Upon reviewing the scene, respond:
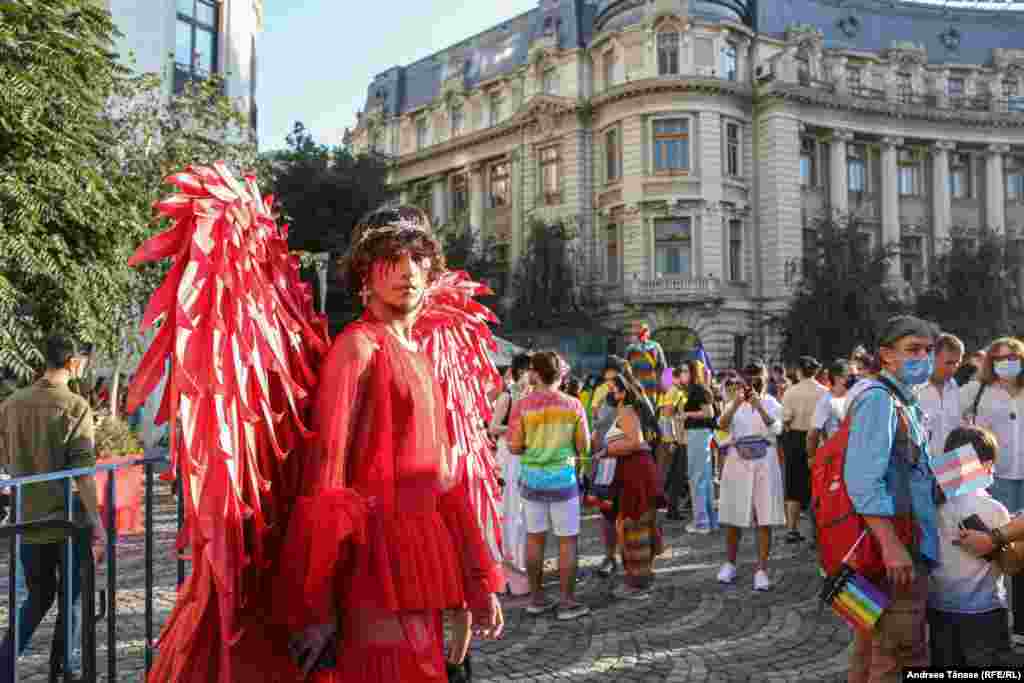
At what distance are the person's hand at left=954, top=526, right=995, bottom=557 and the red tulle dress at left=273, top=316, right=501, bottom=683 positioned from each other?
231 cm

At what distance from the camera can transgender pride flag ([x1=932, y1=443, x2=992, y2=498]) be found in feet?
11.7

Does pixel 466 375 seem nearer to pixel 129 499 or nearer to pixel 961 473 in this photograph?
pixel 961 473

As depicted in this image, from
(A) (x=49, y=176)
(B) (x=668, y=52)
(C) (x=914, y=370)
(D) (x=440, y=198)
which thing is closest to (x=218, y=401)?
(C) (x=914, y=370)

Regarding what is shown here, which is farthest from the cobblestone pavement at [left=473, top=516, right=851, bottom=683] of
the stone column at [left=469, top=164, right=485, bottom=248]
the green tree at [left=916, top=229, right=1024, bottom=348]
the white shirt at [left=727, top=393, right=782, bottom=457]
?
the stone column at [left=469, top=164, right=485, bottom=248]

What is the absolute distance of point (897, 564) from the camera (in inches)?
123

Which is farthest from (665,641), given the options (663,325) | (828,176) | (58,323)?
(828,176)

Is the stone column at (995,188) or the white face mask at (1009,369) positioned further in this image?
the stone column at (995,188)

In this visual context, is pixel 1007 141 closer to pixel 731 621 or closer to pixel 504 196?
pixel 504 196

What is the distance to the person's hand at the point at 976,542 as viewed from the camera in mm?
3367

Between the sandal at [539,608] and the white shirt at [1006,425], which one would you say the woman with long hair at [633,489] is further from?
the white shirt at [1006,425]

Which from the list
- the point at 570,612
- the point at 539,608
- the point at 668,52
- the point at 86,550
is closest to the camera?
the point at 86,550

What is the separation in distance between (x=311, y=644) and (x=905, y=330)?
2841 millimetres

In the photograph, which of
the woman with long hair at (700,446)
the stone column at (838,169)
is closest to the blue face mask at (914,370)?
the woman with long hair at (700,446)

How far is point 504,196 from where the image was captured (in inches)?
1460
